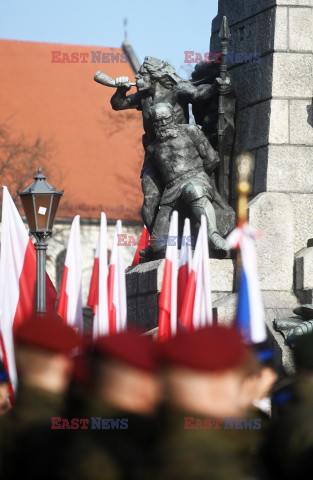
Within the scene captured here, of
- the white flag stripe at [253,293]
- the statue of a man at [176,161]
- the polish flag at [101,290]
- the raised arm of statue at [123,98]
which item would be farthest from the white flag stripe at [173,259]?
the white flag stripe at [253,293]

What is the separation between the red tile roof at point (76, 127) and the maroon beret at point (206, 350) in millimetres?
35094

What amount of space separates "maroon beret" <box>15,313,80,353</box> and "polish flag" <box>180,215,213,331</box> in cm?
555

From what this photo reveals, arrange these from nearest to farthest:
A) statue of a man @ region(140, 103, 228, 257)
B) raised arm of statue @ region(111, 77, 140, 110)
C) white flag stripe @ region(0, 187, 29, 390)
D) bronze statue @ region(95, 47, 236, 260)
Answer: white flag stripe @ region(0, 187, 29, 390) → statue of a man @ region(140, 103, 228, 257) → bronze statue @ region(95, 47, 236, 260) → raised arm of statue @ region(111, 77, 140, 110)

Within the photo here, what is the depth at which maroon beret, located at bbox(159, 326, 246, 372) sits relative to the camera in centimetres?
278

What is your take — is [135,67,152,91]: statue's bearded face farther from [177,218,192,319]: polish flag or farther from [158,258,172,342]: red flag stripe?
[158,258,172,342]: red flag stripe

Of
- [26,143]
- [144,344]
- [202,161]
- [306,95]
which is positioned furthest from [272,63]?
[26,143]

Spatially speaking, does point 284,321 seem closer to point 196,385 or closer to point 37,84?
point 196,385

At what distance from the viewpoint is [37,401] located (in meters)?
3.13

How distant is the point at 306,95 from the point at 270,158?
2.32 feet

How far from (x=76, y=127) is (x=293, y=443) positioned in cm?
3689

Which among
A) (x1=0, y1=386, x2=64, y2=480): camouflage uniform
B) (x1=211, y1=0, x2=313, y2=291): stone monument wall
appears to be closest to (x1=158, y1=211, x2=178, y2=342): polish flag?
(x1=211, y1=0, x2=313, y2=291): stone monument wall

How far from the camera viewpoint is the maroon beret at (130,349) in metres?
2.96

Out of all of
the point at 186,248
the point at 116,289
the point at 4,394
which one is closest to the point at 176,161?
the point at 186,248

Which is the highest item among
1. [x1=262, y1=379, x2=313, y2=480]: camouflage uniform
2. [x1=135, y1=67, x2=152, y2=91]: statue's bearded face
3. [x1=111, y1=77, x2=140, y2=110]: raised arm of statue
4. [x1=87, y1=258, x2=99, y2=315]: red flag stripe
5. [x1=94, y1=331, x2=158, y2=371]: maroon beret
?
[x1=135, y1=67, x2=152, y2=91]: statue's bearded face
